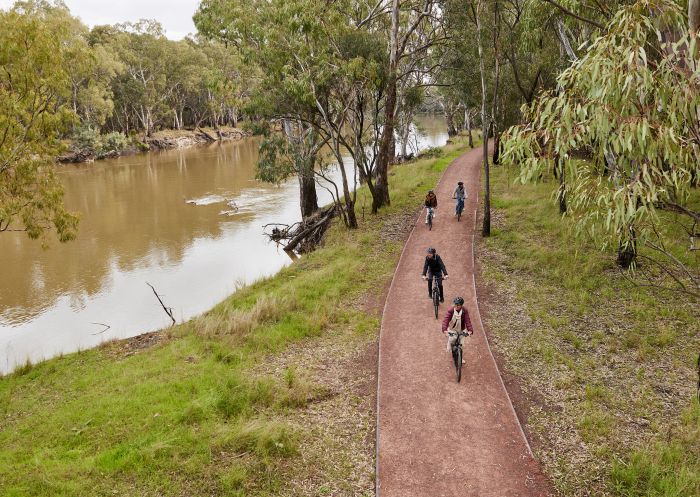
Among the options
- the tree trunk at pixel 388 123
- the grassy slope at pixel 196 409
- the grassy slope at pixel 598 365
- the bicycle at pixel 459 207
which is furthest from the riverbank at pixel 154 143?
the grassy slope at pixel 598 365

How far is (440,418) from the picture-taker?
30.7ft

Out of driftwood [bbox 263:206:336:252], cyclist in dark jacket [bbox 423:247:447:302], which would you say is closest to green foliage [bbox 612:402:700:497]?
cyclist in dark jacket [bbox 423:247:447:302]

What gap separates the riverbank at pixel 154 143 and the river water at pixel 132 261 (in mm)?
13207

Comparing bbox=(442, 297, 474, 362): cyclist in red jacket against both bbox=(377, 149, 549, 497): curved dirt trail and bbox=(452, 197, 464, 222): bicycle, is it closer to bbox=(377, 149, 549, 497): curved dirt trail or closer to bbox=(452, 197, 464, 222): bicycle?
bbox=(377, 149, 549, 497): curved dirt trail

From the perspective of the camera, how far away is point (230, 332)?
13617 mm

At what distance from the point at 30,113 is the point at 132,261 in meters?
11.7

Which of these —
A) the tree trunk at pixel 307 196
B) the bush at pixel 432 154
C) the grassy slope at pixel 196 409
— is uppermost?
the bush at pixel 432 154

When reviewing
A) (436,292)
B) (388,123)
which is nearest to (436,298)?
(436,292)

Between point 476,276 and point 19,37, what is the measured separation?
14.5 m

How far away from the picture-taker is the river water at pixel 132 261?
692 inches

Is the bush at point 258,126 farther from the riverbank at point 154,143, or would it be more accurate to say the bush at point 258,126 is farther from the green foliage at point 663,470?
the riverbank at point 154,143

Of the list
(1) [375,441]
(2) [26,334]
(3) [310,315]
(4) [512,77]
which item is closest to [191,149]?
(4) [512,77]

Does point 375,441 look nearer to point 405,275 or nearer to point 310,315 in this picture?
point 310,315

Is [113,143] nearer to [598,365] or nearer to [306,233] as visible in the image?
[306,233]
